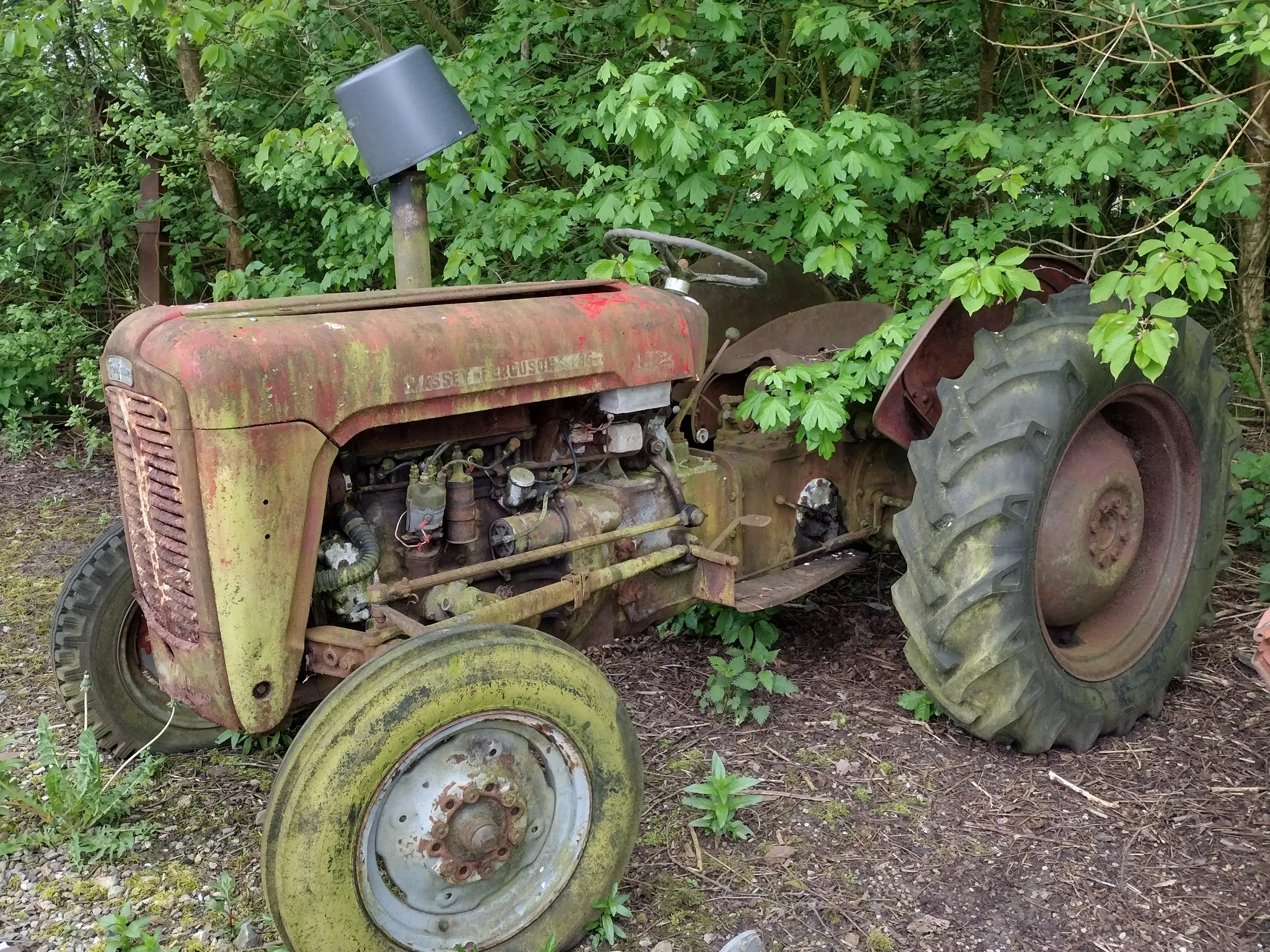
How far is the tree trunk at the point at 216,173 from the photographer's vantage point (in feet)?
19.1

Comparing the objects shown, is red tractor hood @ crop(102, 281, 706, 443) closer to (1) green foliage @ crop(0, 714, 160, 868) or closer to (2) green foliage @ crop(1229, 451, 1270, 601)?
(1) green foliage @ crop(0, 714, 160, 868)

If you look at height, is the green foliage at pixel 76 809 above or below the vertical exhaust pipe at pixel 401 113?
below

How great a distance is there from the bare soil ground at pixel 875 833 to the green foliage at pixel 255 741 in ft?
0.10

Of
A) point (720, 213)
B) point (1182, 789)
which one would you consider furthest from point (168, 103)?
point (1182, 789)

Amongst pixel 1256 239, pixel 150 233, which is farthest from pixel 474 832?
pixel 150 233

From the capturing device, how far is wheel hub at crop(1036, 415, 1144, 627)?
309 cm

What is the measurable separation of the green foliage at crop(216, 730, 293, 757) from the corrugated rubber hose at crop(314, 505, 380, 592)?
2.80 feet

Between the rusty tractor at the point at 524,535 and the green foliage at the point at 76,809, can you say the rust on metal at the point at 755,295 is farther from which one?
the green foliage at the point at 76,809

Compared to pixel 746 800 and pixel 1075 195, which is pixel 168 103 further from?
pixel 746 800

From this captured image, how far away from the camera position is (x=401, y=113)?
2.88 meters

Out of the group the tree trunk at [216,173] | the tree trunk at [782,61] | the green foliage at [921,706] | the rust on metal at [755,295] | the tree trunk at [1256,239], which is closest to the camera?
the green foliage at [921,706]

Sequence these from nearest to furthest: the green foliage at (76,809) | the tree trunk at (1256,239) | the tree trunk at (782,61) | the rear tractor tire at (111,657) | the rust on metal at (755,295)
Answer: the green foliage at (76,809)
the rear tractor tire at (111,657)
the tree trunk at (1256,239)
the rust on metal at (755,295)
the tree trunk at (782,61)

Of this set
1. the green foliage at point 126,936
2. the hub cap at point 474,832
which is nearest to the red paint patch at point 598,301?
the hub cap at point 474,832

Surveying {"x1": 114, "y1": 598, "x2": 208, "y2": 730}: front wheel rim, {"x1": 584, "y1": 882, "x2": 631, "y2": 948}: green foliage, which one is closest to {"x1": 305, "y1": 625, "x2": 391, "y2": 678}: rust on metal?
{"x1": 584, "y1": 882, "x2": 631, "y2": 948}: green foliage
